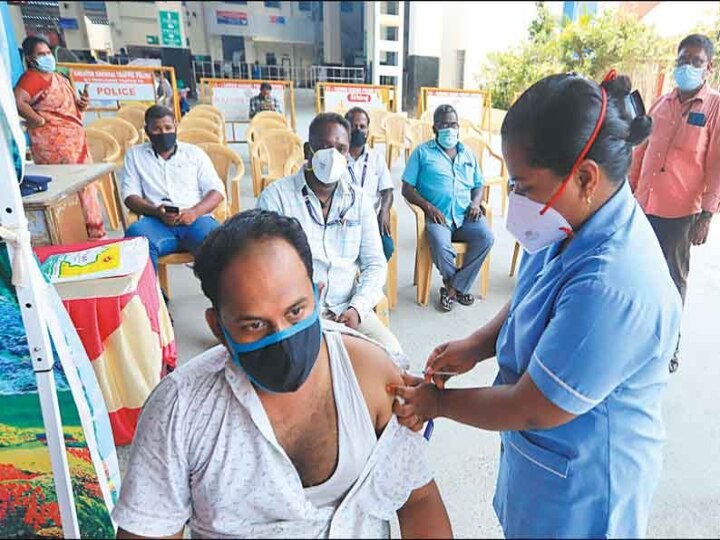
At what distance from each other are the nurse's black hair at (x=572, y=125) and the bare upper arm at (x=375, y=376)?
452 millimetres

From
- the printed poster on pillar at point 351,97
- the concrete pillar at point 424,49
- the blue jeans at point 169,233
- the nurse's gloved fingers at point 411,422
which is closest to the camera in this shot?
the nurse's gloved fingers at point 411,422

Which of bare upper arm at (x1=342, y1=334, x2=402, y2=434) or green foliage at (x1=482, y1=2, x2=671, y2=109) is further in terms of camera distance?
green foliage at (x1=482, y1=2, x2=671, y2=109)

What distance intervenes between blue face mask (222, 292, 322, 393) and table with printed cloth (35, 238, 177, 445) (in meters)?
0.98

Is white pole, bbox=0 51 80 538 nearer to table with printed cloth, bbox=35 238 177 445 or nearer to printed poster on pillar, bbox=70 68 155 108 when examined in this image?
table with printed cloth, bbox=35 238 177 445

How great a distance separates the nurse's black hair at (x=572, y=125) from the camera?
691 mm

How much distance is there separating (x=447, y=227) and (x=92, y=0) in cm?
777

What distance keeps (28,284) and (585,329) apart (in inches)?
39.2

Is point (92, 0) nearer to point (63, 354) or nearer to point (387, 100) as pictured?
point (387, 100)

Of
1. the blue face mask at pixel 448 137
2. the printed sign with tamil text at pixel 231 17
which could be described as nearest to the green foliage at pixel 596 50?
the blue face mask at pixel 448 137

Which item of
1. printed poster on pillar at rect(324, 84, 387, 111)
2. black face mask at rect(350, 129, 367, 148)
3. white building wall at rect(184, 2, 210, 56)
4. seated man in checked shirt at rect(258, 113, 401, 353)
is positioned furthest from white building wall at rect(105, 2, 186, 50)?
seated man in checked shirt at rect(258, 113, 401, 353)

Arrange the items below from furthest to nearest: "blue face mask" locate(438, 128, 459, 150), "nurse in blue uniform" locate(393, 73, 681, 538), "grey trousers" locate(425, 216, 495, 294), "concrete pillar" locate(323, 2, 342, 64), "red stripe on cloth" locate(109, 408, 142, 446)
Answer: "concrete pillar" locate(323, 2, 342, 64) < "blue face mask" locate(438, 128, 459, 150) < "grey trousers" locate(425, 216, 495, 294) < "red stripe on cloth" locate(109, 408, 142, 446) < "nurse in blue uniform" locate(393, 73, 681, 538)

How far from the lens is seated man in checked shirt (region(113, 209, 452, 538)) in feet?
2.61

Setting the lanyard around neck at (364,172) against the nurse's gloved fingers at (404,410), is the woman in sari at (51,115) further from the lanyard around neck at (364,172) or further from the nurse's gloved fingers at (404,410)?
the nurse's gloved fingers at (404,410)

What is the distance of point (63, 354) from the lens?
→ 1073mm
